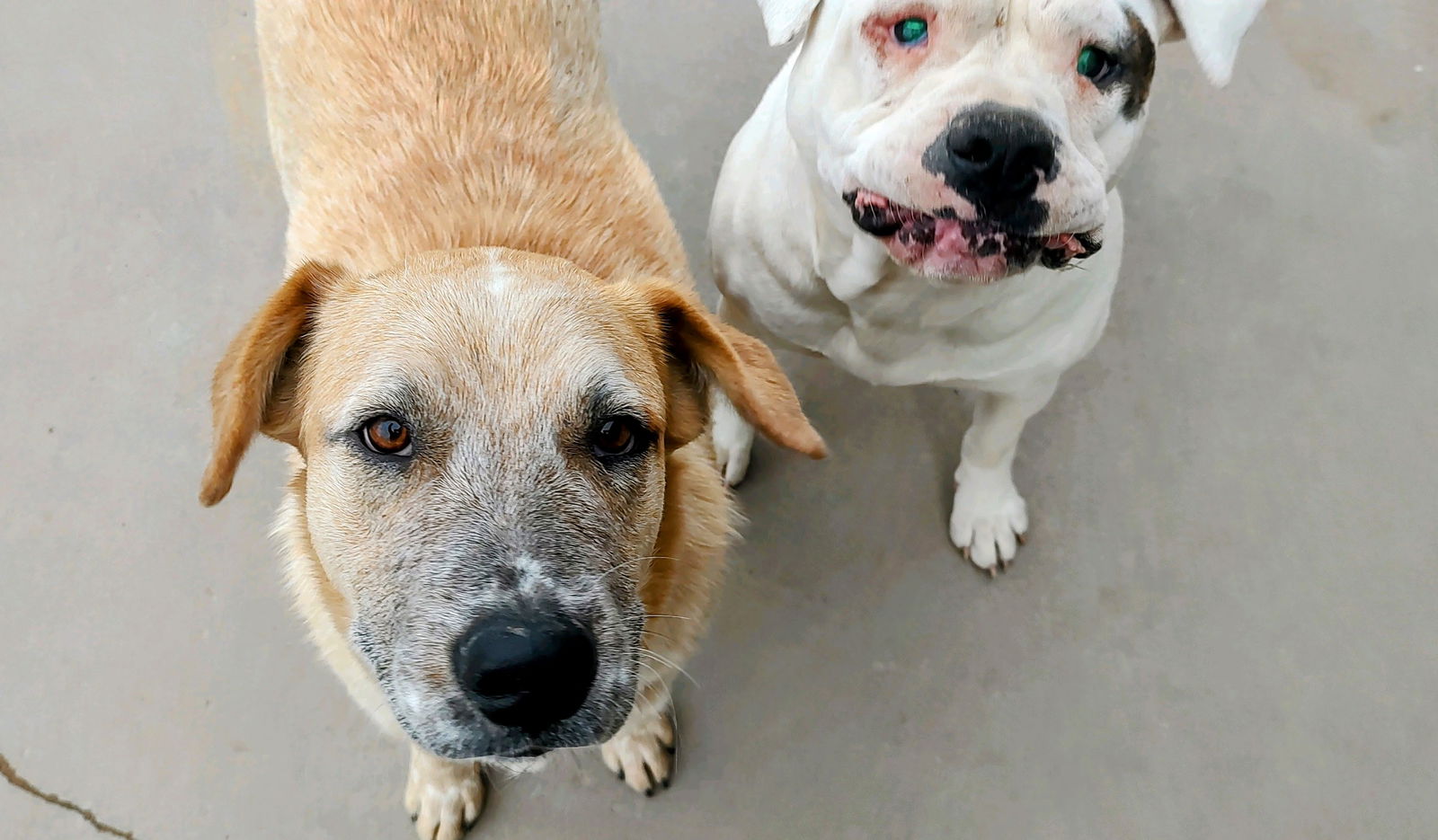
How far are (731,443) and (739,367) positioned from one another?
1129mm

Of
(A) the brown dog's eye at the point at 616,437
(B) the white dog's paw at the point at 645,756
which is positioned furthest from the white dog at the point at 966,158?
(B) the white dog's paw at the point at 645,756

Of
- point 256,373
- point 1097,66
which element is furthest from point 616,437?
point 1097,66

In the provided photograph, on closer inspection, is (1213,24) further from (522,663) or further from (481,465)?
(522,663)

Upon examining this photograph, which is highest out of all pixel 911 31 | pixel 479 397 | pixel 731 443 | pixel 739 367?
pixel 911 31

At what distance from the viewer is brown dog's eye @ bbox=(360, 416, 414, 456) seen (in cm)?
160

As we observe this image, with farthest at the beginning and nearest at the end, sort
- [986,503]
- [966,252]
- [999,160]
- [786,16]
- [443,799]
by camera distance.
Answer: [986,503], [443,799], [786,16], [966,252], [999,160]

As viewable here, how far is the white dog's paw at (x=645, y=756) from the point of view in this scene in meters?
2.52

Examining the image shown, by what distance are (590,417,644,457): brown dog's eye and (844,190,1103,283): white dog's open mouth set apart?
560 mm

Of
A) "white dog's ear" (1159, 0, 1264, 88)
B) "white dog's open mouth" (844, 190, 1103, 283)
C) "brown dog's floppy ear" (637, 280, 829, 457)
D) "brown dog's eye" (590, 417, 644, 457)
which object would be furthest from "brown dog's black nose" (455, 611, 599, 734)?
"white dog's ear" (1159, 0, 1264, 88)

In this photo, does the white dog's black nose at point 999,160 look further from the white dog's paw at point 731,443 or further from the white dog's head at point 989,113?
the white dog's paw at point 731,443

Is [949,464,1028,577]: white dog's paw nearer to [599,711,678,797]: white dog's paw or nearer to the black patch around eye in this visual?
[599,711,678,797]: white dog's paw

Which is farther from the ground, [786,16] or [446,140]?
[786,16]

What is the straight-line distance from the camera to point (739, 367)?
1707mm

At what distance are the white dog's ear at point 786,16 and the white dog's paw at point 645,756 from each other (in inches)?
66.5
